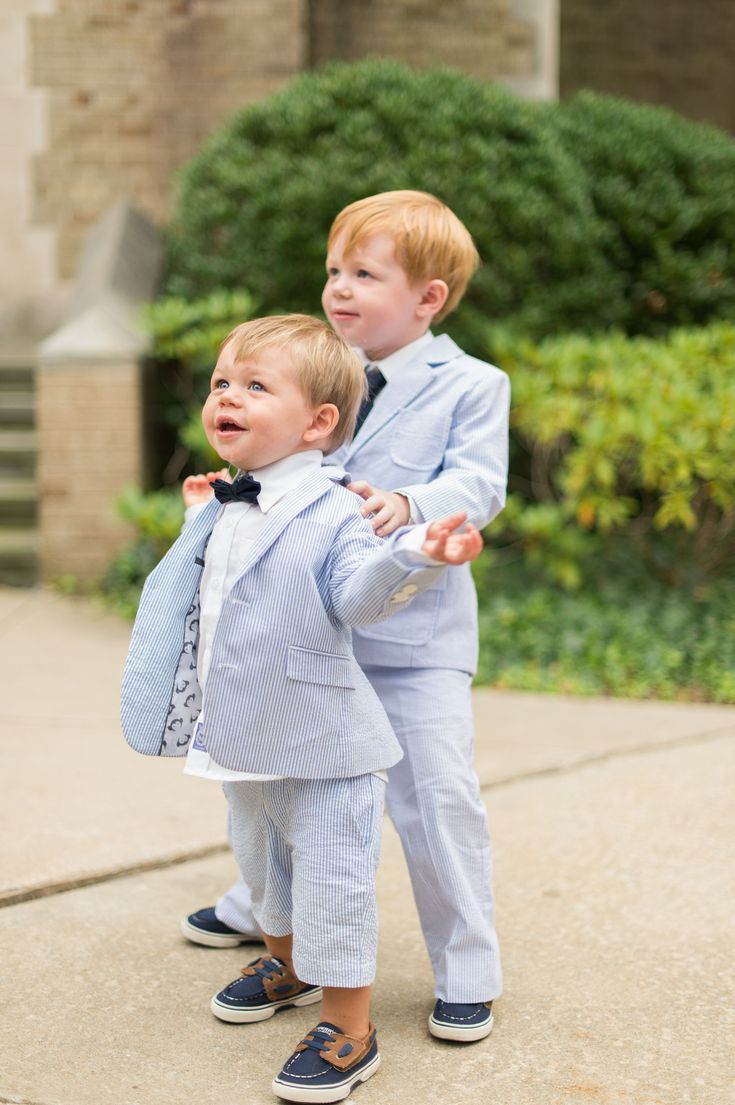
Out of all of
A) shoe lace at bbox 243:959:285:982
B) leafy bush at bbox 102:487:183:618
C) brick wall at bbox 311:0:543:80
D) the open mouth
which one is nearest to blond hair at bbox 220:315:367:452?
the open mouth

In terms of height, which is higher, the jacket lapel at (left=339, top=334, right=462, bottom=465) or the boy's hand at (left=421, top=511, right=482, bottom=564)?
the jacket lapel at (left=339, top=334, right=462, bottom=465)

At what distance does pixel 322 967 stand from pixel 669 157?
235 inches

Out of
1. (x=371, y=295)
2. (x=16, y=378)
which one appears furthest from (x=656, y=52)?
(x=371, y=295)

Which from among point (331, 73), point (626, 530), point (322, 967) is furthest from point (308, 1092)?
point (331, 73)

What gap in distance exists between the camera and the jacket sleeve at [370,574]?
207 centimetres

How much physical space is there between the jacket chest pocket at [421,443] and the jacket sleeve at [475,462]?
2cm

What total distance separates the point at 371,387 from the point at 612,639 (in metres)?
3.32

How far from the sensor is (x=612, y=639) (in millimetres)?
5688

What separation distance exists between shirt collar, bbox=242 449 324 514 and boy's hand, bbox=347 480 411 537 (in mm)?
106

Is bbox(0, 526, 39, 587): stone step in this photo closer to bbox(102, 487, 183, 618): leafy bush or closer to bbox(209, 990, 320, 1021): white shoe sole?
bbox(102, 487, 183, 618): leafy bush

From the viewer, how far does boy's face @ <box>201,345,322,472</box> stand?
2234 millimetres

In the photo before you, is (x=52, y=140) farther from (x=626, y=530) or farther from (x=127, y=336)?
(x=626, y=530)

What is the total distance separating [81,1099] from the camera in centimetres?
220

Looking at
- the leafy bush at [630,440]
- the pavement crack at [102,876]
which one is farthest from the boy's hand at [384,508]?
the leafy bush at [630,440]
